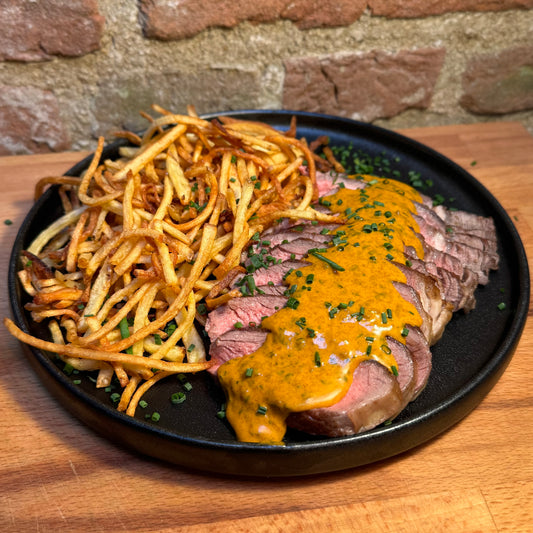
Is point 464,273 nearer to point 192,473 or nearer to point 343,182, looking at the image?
point 343,182

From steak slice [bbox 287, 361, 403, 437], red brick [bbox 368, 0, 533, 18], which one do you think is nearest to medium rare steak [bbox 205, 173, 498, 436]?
steak slice [bbox 287, 361, 403, 437]

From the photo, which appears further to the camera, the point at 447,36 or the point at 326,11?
the point at 447,36

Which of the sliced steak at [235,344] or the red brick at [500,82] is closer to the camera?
the sliced steak at [235,344]

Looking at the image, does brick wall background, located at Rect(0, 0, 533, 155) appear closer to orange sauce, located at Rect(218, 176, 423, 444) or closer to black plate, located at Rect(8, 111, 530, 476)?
black plate, located at Rect(8, 111, 530, 476)

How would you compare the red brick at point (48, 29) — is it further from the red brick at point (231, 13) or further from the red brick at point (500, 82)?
the red brick at point (500, 82)

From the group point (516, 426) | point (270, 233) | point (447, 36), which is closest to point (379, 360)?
point (516, 426)

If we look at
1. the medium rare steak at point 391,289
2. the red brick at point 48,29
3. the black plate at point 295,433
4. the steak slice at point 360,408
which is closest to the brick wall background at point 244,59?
the red brick at point 48,29

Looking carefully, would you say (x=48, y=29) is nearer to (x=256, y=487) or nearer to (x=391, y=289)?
(x=391, y=289)
